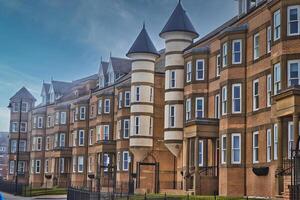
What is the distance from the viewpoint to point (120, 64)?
245 ft

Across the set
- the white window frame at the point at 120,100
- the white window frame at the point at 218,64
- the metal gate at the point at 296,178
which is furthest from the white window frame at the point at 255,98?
the white window frame at the point at 120,100

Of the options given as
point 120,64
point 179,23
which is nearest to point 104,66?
point 120,64

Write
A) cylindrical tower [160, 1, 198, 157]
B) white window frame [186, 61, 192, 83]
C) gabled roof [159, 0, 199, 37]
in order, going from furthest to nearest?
gabled roof [159, 0, 199, 37], cylindrical tower [160, 1, 198, 157], white window frame [186, 61, 192, 83]

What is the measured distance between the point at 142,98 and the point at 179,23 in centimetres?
970

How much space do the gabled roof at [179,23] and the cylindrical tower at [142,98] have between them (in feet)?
19.5

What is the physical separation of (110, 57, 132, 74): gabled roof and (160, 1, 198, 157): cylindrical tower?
19.4 m

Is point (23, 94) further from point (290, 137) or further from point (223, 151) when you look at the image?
point (290, 137)

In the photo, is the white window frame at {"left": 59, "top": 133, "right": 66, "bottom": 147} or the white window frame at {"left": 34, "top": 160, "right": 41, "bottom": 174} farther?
the white window frame at {"left": 34, "top": 160, "right": 41, "bottom": 174}

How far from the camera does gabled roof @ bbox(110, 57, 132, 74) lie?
73.4 m

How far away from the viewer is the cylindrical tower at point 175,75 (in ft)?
172

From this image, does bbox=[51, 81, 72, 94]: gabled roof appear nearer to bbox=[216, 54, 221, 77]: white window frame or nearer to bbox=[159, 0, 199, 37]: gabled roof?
bbox=[159, 0, 199, 37]: gabled roof

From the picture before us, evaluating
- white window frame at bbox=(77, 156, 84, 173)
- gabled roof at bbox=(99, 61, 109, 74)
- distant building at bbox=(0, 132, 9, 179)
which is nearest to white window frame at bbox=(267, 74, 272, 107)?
gabled roof at bbox=(99, 61, 109, 74)

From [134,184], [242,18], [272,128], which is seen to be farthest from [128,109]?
[272,128]

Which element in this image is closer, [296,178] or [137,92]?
[296,178]
